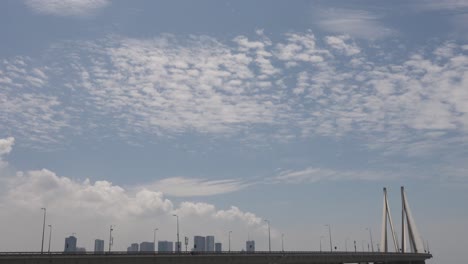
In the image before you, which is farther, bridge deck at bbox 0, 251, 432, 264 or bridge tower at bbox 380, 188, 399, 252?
bridge tower at bbox 380, 188, 399, 252

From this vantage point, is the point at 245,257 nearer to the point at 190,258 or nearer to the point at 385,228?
the point at 190,258

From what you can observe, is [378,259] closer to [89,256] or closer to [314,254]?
[314,254]

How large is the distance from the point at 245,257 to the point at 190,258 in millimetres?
15138

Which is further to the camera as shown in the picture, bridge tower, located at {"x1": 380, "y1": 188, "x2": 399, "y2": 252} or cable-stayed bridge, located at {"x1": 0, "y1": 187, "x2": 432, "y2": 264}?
bridge tower, located at {"x1": 380, "y1": 188, "x2": 399, "y2": 252}

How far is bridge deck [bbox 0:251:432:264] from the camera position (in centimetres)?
6706

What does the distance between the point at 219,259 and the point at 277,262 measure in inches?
712

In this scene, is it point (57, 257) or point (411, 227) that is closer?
point (57, 257)

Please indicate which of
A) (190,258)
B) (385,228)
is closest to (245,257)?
(190,258)

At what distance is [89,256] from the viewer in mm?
71375

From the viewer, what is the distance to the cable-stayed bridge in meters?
68.4

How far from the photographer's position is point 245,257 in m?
97.0

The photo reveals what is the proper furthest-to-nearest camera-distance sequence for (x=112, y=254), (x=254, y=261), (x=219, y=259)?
1. (x=254, y=261)
2. (x=219, y=259)
3. (x=112, y=254)

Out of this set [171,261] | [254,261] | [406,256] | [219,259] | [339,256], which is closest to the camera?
[171,261]

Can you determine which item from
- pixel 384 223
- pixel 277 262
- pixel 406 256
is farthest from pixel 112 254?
pixel 384 223
